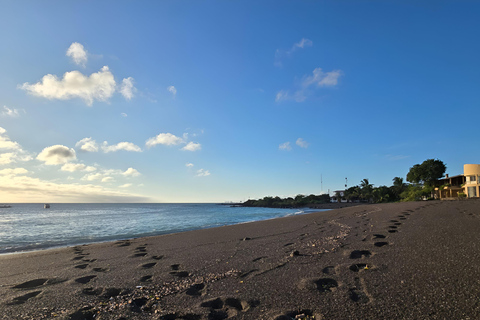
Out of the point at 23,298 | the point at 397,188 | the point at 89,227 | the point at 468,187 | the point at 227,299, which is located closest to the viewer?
the point at 227,299

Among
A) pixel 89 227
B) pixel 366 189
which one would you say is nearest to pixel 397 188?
pixel 366 189

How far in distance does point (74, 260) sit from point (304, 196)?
12760 centimetres

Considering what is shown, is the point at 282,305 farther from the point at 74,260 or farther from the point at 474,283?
the point at 74,260

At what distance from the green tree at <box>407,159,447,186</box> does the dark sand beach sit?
55878mm

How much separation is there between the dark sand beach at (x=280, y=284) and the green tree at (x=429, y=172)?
55.9 m

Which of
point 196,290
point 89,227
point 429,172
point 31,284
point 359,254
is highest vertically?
point 429,172

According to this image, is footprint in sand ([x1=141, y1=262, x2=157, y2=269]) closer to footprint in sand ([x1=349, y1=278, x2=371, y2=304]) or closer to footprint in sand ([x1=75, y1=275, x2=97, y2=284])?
footprint in sand ([x1=75, y1=275, x2=97, y2=284])

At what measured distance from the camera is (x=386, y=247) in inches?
252

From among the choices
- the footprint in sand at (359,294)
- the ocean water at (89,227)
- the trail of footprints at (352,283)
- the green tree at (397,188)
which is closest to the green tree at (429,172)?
the green tree at (397,188)

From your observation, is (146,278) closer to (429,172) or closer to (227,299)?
(227,299)

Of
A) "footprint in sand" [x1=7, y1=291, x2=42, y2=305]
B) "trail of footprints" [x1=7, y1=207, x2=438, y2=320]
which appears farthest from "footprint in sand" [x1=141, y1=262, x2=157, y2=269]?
Answer: "footprint in sand" [x1=7, y1=291, x2=42, y2=305]

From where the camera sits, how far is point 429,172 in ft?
Result: 174

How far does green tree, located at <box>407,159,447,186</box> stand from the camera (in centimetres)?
5278

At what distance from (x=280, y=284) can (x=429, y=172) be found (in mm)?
62339
